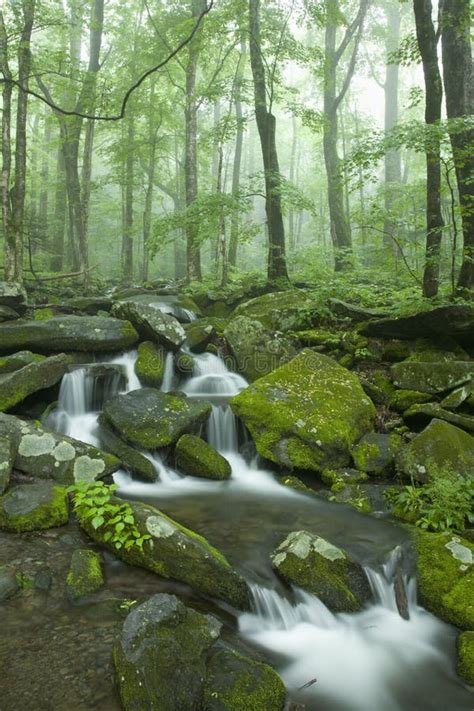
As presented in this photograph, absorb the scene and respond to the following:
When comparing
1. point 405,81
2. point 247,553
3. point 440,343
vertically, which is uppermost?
point 405,81

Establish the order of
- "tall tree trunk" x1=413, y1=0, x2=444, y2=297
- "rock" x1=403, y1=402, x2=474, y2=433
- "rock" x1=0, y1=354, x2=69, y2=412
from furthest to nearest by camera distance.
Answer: "tall tree trunk" x1=413, y1=0, x2=444, y2=297 < "rock" x1=0, y1=354, x2=69, y2=412 < "rock" x1=403, y1=402, x2=474, y2=433

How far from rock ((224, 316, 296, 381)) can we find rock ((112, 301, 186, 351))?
1.09 m

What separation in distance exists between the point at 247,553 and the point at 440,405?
3763mm

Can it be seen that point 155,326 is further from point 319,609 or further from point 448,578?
point 448,578

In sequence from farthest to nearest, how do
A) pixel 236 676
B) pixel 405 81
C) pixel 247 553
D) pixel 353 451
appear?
pixel 405 81
pixel 353 451
pixel 247 553
pixel 236 676

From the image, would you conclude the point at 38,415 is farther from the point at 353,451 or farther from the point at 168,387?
the point at 353,451

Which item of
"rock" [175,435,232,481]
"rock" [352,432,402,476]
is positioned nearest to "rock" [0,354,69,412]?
"rock" [175,435,232,481]

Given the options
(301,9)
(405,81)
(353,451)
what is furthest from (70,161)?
(405,81)

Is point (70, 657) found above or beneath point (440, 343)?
beneath

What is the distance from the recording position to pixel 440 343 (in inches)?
310

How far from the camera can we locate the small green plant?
395cm

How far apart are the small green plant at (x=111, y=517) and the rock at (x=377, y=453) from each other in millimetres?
3296

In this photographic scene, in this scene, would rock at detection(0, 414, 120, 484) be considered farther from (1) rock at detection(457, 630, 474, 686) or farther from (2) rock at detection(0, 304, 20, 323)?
(2) rock at detection(0, 304, 20, 323)

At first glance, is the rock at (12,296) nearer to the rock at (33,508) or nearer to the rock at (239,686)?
the rock at (33,508)
